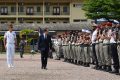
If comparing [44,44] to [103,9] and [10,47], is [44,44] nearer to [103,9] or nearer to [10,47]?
[10,47]

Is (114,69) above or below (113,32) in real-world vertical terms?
below

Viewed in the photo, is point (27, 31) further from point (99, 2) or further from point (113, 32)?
point (113, 32)

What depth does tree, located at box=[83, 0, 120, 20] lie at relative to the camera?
8875 centimetres

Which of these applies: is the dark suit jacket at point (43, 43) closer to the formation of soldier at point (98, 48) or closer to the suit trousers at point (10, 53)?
the suit trousers at point (10, 53)

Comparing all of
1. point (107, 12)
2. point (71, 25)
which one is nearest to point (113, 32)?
point (107, 12)

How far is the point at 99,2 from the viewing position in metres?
94.6

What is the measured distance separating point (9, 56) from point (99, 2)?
70323mm

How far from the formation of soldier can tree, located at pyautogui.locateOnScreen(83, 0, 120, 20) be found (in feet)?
179

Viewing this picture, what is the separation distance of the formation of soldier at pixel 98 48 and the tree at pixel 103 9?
54694mm

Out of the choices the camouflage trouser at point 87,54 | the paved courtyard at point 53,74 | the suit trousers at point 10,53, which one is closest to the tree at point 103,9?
the camouflage trouser at point 87,54

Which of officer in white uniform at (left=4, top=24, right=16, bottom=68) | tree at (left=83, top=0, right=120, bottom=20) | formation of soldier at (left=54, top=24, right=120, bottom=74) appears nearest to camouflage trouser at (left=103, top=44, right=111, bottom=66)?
formation of soldier at (left=54, top=24, right=120, bottom=74)

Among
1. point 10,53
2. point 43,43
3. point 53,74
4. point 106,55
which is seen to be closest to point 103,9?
point 43,43

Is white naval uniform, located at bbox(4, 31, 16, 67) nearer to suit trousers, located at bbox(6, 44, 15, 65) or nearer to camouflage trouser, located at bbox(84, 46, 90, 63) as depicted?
suit trousers, located at bbox(6, 44, 15, 65)

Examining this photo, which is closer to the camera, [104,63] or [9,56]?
[104,63]
